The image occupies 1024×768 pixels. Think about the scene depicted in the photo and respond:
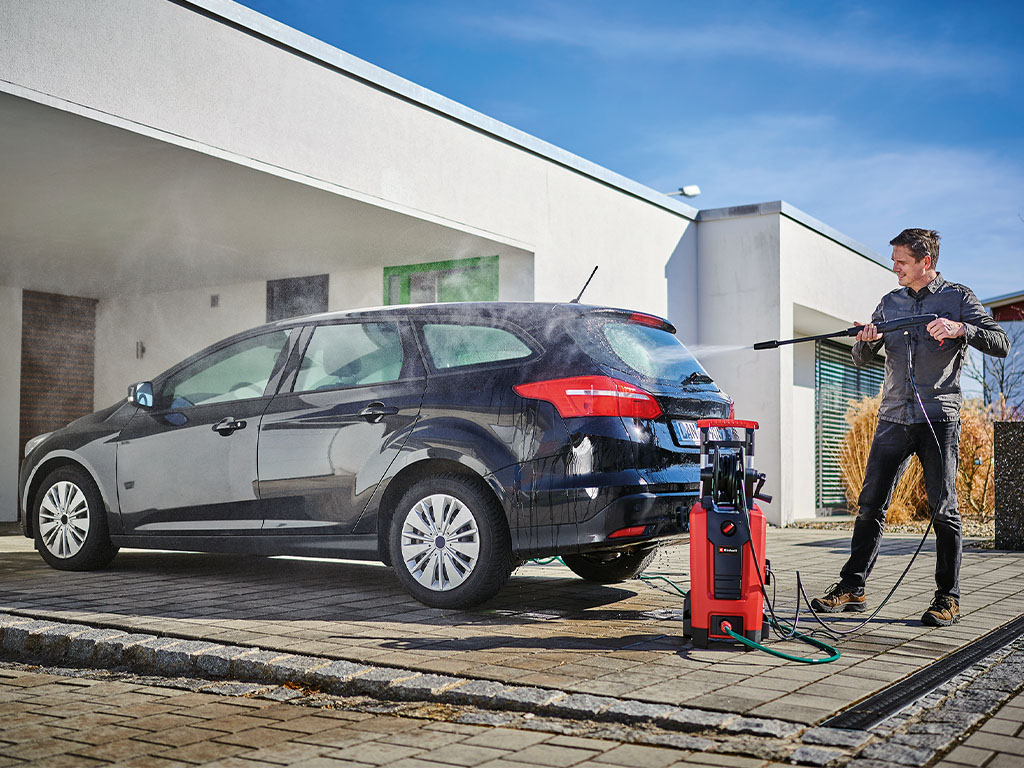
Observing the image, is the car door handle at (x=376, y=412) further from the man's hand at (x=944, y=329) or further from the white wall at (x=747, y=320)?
the white wall at (x=747, y=320)

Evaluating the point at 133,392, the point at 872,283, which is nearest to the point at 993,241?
the point at 872,283

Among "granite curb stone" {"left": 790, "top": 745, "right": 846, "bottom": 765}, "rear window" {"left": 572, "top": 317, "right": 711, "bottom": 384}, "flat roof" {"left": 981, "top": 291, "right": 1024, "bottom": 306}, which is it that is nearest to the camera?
"granite curb stone" {"left": 790, "top": 745, "right": 846, "bottom": 765}

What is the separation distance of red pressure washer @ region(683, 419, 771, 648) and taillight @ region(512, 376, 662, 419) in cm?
69

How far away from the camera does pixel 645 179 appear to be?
13.6 meters

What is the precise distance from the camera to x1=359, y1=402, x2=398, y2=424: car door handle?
618cm

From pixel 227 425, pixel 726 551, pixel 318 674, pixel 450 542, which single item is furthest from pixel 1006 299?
pixel 318 674

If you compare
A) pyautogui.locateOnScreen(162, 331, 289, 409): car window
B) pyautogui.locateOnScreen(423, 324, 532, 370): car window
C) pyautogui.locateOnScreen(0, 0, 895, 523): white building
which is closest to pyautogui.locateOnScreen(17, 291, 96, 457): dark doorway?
pyautogui.locateOnScreen(0, 0, 895, 523): white building

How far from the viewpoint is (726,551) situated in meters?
4.90

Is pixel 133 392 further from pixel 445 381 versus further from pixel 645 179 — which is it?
pixel 645 179

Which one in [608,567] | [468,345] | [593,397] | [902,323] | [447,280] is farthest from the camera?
[447,280]

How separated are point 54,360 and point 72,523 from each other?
7.59 m

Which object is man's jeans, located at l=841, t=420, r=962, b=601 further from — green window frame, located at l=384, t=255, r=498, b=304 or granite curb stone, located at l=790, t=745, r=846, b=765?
green window frame, located at l=384, t=255, r=498, b=304

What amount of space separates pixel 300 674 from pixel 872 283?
1545cm

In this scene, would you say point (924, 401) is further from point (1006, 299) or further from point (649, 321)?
point (1006, 299)
